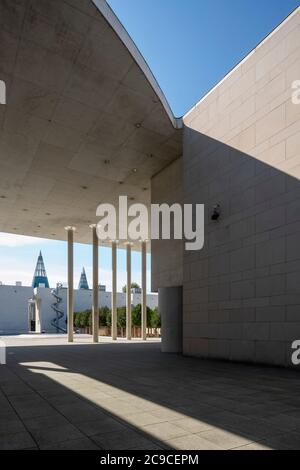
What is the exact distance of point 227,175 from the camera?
11.5 m

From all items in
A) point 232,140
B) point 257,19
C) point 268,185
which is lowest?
point 268,185

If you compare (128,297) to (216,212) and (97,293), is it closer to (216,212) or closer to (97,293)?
(97,293)

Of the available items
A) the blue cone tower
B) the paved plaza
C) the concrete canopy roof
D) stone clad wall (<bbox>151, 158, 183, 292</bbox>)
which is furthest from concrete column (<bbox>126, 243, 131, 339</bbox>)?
the blue cone tower

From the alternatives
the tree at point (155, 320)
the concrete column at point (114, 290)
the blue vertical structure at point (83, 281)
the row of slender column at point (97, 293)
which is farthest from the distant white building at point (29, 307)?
the blue vertical structure at point (83, 281)

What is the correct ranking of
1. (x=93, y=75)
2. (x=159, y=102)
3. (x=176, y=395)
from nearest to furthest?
(x=176, y=395) < (x=93, y=75) < (x=159, y=102)

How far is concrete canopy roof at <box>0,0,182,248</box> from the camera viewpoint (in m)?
9.16

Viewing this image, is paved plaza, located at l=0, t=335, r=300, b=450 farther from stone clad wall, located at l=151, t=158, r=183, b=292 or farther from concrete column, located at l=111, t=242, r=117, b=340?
concrete column, located at l=111, t=242, r=117, b=340

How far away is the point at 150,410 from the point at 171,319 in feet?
34.5

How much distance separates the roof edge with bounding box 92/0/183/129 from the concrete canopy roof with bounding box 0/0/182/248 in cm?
3

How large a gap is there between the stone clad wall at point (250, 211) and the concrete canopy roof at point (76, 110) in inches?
98.6

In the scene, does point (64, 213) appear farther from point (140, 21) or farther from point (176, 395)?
point (176, 395)

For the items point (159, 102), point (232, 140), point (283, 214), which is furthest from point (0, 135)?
point (283, 214)

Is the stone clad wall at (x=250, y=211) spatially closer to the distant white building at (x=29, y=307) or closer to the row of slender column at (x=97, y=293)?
the row of slender column at (x=97, y=293)
